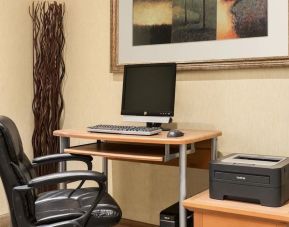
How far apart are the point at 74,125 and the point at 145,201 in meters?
0.93

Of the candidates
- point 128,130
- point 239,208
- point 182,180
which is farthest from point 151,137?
point 239,208

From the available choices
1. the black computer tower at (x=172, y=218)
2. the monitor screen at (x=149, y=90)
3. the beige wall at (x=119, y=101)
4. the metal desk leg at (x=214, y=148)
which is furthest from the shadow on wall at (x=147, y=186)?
the monitor screen at (x=149, y=90)

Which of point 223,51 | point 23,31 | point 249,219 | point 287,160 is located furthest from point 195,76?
point 23,31

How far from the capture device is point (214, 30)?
279 cm

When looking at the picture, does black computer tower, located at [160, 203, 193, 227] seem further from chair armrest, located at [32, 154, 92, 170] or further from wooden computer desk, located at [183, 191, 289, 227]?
chair armrest, located at [32, 154, 92, 170]

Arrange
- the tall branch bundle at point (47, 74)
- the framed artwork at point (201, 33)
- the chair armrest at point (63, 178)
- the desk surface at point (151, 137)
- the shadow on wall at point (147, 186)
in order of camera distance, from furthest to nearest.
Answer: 1. the tall branch bundle at point (47, 74)
2. the shadow on wall at point (147, 186)
3. the framed artwork at point (201, 33)
4. the desk surface at point (151, 137)
5. the chair armrest at point (63, 178)

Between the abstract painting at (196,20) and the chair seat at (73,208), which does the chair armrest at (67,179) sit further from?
the abstract painting at (196,20)

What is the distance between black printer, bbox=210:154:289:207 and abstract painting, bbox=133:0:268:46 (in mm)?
931

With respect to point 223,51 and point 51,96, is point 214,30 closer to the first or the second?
point 223,51

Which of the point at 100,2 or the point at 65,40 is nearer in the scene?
the point at 100,2

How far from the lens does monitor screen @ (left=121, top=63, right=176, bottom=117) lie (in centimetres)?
270

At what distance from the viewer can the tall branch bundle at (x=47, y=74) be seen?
349cm

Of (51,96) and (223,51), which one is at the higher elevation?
(223,51)

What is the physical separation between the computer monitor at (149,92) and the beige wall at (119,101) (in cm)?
26
